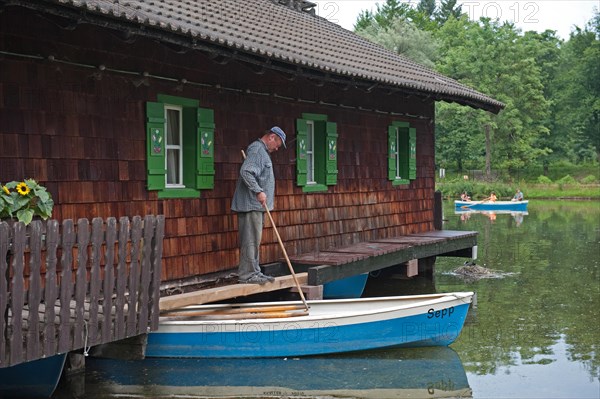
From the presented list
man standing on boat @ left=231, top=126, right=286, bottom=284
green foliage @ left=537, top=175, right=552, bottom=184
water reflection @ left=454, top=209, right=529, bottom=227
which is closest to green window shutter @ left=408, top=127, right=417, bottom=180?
man standing on boat @ left=231, top=126, right=286, bottom=284

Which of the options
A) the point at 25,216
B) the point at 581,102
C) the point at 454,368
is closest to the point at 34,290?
the point at 25,216

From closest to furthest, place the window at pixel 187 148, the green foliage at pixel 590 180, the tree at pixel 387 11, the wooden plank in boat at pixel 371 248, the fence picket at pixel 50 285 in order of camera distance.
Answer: the fence picket at pixel 50 285 < the window at pixel 187 148 < the wooden plank in boat at pixel 371 248 < the green foliage at pixel 590 180 < the tree at pixel 387 11

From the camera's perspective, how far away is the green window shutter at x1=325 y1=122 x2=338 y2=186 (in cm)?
1488

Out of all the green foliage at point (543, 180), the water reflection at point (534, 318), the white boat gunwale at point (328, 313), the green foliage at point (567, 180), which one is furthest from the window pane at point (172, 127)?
the green foliage at point (543, 180)

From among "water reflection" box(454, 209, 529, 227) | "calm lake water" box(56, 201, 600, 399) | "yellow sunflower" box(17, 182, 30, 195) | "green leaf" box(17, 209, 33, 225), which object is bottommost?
"calm lake water" box(56, 201, 600, 399)

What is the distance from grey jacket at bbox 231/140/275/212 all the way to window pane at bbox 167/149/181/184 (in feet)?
2.71

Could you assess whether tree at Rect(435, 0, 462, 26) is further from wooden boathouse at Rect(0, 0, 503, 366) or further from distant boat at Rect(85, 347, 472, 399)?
distant boat at Rect(85, 347, 472, 399)

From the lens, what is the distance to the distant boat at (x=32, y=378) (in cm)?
854

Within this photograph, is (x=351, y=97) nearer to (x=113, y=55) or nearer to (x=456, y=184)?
(x=113, y=55)

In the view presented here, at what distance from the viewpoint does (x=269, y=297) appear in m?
12.5

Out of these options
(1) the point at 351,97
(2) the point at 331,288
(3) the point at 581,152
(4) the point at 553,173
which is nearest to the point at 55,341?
(2) the point at 331,288

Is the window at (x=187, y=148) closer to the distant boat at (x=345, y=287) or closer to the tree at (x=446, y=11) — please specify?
the distant boat at (x=345, y=287)

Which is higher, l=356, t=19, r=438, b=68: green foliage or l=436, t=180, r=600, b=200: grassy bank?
l=356, t=19, r=438, b=68: green foliage

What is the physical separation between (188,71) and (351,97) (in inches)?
193
